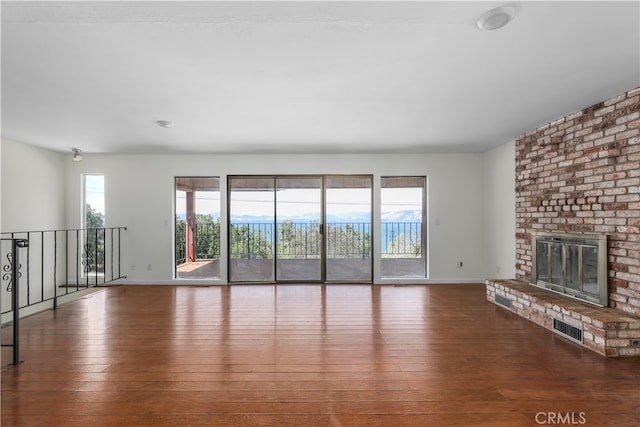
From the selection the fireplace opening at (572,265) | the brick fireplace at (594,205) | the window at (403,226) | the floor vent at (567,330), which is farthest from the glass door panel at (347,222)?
the floor vent at (567,330)

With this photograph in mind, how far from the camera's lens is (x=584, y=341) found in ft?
9.47

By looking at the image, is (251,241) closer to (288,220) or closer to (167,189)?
(288,220)

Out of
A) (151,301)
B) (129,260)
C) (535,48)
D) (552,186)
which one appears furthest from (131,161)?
(552,186)

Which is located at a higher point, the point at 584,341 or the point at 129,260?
the point at 129,260

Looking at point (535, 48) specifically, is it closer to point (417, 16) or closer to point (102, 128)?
point (417, 16)

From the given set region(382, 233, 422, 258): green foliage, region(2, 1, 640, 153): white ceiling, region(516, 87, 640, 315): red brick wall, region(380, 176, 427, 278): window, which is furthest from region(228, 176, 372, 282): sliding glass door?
region(516, 87, 640, 315): red brick wall

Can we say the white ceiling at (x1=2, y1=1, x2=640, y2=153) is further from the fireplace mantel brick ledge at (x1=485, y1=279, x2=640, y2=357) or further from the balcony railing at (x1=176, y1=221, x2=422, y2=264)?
the balcony railing at (x1=176, y1=221, x2=422, y2=264)

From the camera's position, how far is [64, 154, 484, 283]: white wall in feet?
18.9

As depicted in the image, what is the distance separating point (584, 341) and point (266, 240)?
4506mm

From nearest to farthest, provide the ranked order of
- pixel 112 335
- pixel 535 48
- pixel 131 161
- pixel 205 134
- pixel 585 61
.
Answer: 1. pixel 535 48
2. pixel 585 61
3. pixel 112 335
4. pixel 205 134
5. pixel 131 161

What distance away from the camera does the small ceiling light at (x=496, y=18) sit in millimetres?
1745

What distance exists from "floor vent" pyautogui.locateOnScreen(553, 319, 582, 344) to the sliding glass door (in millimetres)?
3018

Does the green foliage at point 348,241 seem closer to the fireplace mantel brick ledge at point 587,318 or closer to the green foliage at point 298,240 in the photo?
the green foliage at point 298,240

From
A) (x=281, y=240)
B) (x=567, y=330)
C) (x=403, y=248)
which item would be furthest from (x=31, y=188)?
(x=567, y=330)
